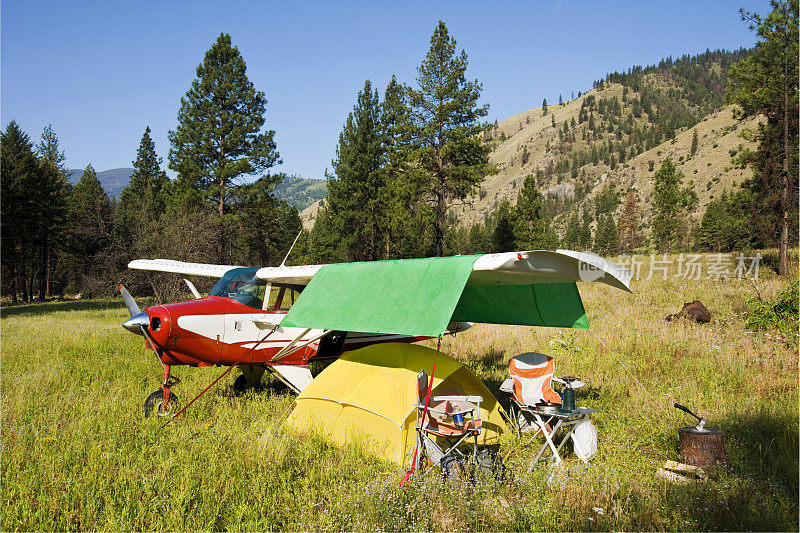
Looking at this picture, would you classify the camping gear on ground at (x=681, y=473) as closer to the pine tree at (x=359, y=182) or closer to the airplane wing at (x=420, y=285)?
the airplane wing at (x=420, y=285)

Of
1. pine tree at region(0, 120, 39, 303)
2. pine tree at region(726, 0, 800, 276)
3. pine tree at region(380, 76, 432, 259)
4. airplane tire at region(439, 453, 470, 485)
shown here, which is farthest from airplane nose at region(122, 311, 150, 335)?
pine tree at region(0, 120, 39, 303)

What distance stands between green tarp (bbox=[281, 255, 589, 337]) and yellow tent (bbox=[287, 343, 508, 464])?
1001 mm

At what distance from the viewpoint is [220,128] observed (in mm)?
25766

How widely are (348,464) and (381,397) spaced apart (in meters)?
0.97

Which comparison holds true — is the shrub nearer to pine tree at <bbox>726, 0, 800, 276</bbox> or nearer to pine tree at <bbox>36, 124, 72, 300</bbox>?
pine tree at <bbox>726, 0, 800, 276</bbox>

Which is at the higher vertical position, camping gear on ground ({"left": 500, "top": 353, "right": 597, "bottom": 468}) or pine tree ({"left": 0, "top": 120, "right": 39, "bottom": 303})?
pine tree ({"left": 0, "top": 120, "right": 39, "bottom": 303})

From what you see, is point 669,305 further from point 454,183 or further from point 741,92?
point 454,183

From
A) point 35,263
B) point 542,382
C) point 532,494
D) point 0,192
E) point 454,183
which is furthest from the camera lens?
point 35,263

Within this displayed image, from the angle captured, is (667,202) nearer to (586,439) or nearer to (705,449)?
(705,449)

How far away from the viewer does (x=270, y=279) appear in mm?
8164

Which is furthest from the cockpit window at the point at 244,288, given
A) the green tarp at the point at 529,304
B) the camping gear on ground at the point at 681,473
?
the camping gear on ground at the point at 681,473

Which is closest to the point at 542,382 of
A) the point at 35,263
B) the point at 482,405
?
the point at 482,405

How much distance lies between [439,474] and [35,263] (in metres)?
48.4

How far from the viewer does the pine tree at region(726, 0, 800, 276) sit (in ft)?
66.6
